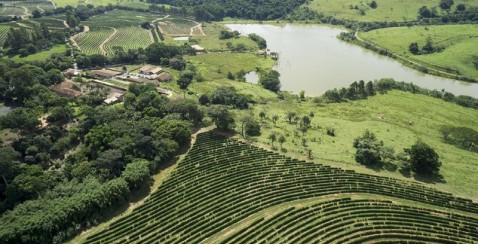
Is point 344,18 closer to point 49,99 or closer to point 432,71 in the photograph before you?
point 432,71

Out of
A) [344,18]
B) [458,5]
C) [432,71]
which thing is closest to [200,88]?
[432,71]

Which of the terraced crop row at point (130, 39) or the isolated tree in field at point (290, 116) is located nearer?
the isolated tree in field at point (290, 116)

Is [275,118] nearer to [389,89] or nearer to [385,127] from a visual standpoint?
[385,127]

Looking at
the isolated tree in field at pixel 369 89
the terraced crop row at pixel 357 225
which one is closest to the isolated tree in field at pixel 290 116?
the terraced crop row at pixel 357 225

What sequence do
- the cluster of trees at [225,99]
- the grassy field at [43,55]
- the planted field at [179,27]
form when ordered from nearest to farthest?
the cluster of trees at [225,99]
the grassy field at [43,55]
the planted field at [179,27]

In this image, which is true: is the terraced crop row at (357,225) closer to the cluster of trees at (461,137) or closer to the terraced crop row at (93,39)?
the cluster of trees at (461,137)

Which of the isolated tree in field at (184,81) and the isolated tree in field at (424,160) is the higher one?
the isolated tree in field at (424,160)

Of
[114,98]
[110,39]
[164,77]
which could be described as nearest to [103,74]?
[164,77]

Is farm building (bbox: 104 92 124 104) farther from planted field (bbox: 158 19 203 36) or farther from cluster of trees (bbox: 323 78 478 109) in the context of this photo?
planted field (bbox: 158 19 203 36)
